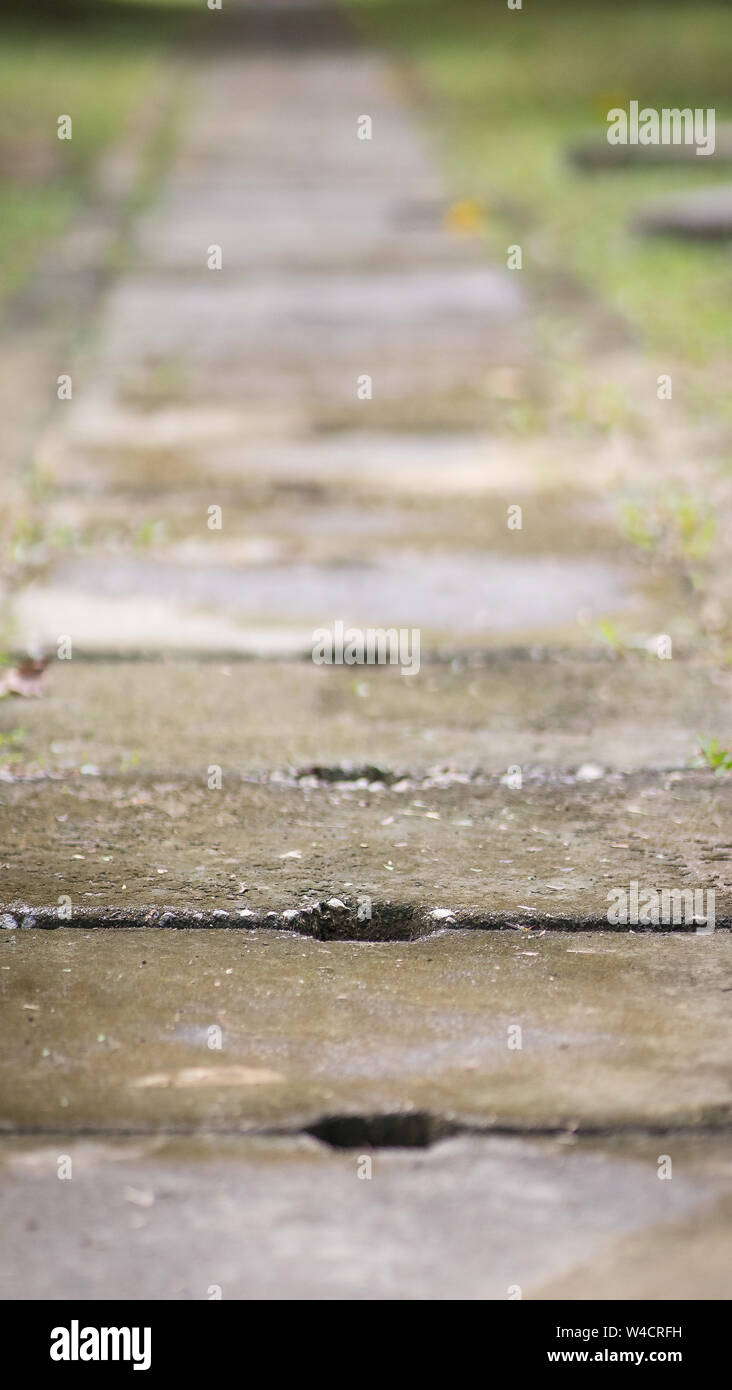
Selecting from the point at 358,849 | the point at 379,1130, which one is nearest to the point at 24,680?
the point at 358,849

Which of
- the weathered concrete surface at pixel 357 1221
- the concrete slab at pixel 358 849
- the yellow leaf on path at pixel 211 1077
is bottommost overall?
the weathered concrete surface at pixel 357 1221

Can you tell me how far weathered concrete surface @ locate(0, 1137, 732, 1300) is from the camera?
198cm

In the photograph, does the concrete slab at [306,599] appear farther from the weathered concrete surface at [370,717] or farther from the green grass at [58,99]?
the green grass at [58,99]

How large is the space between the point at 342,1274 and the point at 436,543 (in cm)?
301

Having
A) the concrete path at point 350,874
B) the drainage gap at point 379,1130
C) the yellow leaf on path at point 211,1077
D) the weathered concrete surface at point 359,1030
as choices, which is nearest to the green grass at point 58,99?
the concrete path at point 350,874

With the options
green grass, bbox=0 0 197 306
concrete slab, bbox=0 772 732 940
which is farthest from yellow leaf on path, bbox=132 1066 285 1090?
green grass, bbox=0 0 197 306

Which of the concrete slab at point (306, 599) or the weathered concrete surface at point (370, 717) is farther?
the concrete slab at point (306, 599)

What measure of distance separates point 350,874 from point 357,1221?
918mm

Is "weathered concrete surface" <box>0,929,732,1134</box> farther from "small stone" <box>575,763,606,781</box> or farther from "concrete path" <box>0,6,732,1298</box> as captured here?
"small stone" <box>575,763,606,781</box>

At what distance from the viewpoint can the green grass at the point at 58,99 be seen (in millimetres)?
9578

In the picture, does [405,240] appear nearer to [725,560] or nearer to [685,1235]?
[725,560]

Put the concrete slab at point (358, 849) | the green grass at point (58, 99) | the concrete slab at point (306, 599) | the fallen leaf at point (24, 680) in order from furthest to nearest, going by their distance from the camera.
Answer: the green grass at point (58, 99) → the concrete slab at point (306, 599) → the fallen leaf at point (24, 680) → the concrete slab at point (358, 849)

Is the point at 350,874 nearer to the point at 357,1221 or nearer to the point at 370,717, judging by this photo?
the point at 370,717

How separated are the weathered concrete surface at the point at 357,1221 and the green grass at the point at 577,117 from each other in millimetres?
A: 5135
